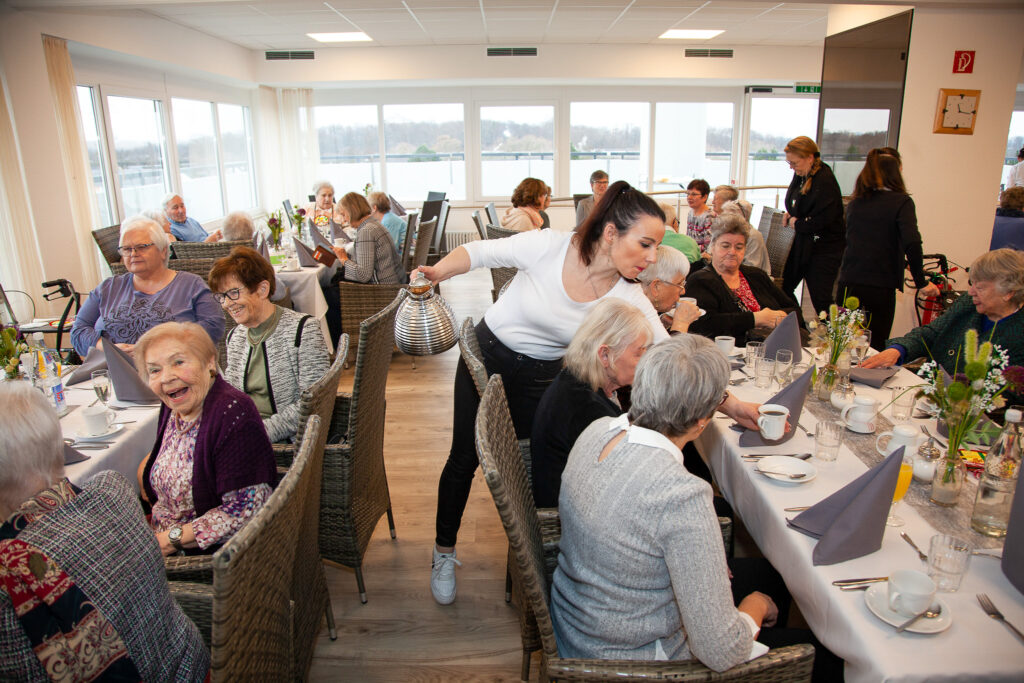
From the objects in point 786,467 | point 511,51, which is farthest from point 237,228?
point 511,51

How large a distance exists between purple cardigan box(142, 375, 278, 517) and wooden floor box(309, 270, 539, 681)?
0.79m

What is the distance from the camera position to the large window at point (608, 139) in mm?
10422

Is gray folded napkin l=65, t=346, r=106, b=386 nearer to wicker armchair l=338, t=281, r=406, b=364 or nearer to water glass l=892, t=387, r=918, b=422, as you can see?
wicker armchair l=338, t=281, r=406, b=364

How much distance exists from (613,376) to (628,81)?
8889 mm

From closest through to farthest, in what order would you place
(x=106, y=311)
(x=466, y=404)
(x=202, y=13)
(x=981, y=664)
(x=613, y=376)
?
(x=981, y=664) < (x=613, y=376) < (x=466, y=404) < (x=106, y=311) < (x=202, y=13)

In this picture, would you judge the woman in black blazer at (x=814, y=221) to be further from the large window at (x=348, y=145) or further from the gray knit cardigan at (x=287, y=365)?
the large window at (x=348, y=145)

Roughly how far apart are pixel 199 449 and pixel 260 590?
1.97 ft

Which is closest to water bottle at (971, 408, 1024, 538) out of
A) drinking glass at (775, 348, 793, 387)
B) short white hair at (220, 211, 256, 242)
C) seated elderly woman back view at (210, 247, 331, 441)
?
drinking glass at (775, 348, 793, 387)

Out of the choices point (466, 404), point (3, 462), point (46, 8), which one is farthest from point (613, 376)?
point (46, 8)

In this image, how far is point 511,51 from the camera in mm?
9094

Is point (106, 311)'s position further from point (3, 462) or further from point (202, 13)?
point (202, 13)

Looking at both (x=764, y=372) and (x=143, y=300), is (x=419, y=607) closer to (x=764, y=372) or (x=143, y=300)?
(x=764, y=372)

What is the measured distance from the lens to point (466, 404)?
220 centimetres

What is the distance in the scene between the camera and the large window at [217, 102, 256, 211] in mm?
9117
